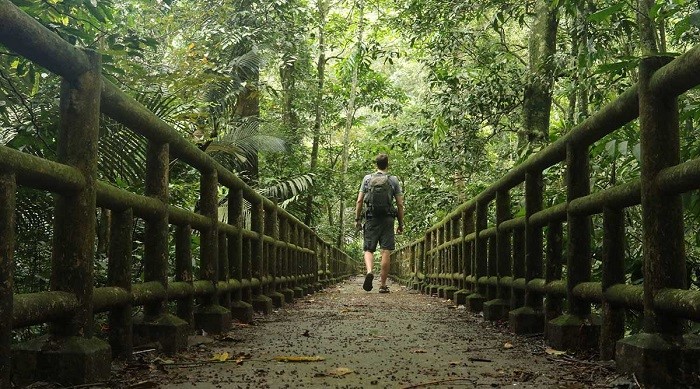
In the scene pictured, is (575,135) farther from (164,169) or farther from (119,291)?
(119,291)

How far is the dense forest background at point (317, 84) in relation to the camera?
4.06 metres

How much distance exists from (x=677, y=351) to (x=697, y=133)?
6.88ft

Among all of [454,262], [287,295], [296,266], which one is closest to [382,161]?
[296,266]

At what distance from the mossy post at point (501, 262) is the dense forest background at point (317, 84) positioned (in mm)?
779

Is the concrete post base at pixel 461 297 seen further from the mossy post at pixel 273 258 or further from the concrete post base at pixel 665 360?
the concrete post base at pixel 665 360

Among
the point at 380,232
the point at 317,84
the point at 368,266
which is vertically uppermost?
the point at 317,84

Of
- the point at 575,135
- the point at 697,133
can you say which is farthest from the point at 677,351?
the point at 697,133

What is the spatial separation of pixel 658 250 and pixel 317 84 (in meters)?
16.8

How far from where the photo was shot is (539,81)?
856cm

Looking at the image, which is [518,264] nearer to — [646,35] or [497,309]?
[497,309]

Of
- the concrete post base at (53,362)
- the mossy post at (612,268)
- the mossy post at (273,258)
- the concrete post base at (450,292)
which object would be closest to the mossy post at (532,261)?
the mossy post at (612,268)

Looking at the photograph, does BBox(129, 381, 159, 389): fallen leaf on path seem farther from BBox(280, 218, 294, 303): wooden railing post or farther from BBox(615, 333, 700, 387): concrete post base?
BBox(280, 218, 294, 303): wooden railing post

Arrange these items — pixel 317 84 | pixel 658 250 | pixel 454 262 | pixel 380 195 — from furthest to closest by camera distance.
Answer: pixel 317 84
pixel 380 195
pixel 454 262
pixel 658 250

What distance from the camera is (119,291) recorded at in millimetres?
2904
